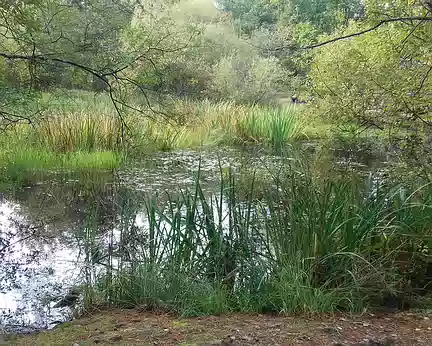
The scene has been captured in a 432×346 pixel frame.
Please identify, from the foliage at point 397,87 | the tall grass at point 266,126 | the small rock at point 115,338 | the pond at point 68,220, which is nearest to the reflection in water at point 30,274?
the pond at point 68,220

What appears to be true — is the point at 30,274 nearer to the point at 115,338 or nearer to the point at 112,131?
the point at 115,338

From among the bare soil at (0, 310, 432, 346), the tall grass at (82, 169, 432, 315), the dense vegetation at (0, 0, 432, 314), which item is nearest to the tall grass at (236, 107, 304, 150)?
the dense vegetation at (0, 0, 432, 314)

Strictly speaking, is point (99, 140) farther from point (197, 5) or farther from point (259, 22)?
point (259, 22)

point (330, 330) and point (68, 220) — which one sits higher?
point (330, 330)

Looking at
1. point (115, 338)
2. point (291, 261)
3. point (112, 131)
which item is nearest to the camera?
point (115, 338)

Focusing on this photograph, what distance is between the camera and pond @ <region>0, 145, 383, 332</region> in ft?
12.3

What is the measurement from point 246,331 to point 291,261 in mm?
770

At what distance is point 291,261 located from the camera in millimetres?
3162

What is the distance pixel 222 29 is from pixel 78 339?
63.5ft

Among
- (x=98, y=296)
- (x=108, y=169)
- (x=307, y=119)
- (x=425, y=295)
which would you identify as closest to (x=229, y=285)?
(x=98, y=296)

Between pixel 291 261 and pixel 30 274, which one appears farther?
pixel 30 274

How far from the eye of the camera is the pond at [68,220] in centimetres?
375

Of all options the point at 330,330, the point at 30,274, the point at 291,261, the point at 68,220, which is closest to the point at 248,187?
the point at 68,220

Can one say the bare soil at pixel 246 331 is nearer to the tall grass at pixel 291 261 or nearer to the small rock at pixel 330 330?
the small rock at pixel 330 330
